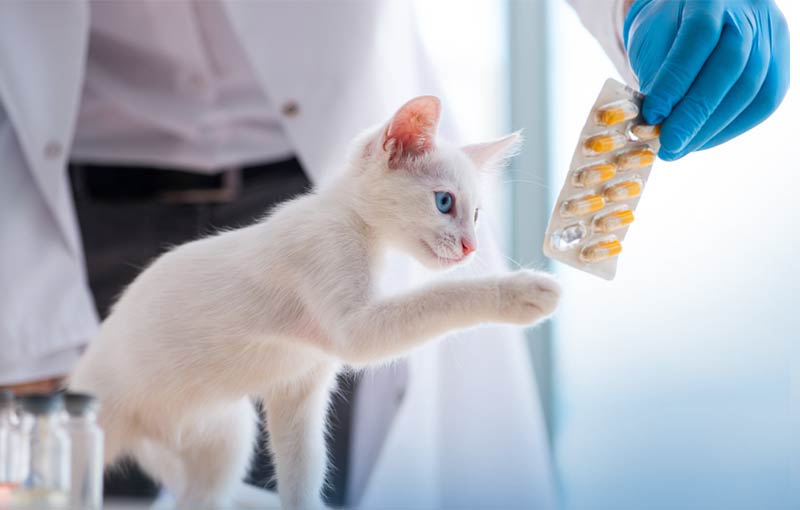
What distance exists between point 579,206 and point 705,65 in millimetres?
321

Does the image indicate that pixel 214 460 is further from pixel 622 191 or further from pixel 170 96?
pixel 170 96

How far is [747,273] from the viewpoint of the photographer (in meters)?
1.42

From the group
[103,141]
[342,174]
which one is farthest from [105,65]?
[342,174]

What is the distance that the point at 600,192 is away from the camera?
759 millimetres

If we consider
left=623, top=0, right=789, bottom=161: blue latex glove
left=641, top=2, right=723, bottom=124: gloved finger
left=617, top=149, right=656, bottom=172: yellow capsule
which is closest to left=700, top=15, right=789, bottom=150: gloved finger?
left=623, top=0, right=789, bottom=161: blue latex glove

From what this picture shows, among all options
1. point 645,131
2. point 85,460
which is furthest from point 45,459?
point 645,131

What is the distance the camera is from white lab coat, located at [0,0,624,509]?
1342 mm

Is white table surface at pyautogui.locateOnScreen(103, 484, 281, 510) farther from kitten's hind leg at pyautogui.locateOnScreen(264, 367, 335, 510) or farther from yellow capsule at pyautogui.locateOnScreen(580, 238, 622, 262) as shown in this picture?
yellow capsule at pyautogui.locateOnScreen(580, 238, 622, 262)

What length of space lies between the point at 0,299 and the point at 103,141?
356 mm

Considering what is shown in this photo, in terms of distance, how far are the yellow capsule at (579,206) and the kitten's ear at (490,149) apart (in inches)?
6.1

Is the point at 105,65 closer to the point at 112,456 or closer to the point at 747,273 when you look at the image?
the point at 112,456

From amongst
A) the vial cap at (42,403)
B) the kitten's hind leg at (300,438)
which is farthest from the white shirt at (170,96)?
the vial cap at (42,403)

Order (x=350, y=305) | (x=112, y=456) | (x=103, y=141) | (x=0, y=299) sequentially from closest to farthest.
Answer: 1. (x=350, y=305)
2. (x=112, y=456)
3. (x=0, y=299)
4. (x=103, y=141)

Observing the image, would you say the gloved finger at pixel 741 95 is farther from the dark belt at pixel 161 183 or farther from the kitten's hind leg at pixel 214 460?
the dark belt at pixel 161 183
